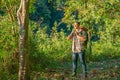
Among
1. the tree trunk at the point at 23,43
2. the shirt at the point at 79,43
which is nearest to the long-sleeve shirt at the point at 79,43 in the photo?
the shirt at the point at 79,43

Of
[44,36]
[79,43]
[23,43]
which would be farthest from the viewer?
[44,36]

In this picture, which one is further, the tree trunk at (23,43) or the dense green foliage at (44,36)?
the dense green foliage at (44,36)

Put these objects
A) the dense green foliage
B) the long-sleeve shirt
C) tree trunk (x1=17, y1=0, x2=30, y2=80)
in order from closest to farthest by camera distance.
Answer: tree trunk (x1=17, y1=0, x2=30, y2=80) < the long-sleeve shirt < the dense green foliage

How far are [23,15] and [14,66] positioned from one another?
4.71 metres

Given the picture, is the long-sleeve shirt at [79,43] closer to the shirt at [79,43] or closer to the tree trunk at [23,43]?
the shirt at [79,43]

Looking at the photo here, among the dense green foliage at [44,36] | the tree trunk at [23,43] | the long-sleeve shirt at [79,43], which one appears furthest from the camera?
the dense green foliage at [44,36]

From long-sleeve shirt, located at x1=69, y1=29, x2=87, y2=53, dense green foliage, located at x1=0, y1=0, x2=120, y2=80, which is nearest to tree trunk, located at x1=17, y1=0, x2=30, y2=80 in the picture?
dense green foliage, located at x1=0, y1=0, x2=120, y2=80

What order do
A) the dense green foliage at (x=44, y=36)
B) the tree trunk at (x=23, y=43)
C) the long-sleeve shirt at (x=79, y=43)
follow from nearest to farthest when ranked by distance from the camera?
the tree trunk at (x=23, y=43) < the long-sleeve shirt at (x=79, y=43) < the dense green foliage at (x=44, y=36)

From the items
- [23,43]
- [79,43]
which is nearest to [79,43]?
[79,43]

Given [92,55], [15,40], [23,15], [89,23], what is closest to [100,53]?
[92,55]

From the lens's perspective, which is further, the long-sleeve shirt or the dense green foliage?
the dense green foliage

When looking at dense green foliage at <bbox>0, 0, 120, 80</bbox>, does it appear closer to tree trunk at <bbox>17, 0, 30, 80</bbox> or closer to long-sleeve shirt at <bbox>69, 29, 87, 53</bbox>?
tree trunk at <bbox>17, 0, 30, 80</bbox>

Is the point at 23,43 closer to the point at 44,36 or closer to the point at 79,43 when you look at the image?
the point at 79,43

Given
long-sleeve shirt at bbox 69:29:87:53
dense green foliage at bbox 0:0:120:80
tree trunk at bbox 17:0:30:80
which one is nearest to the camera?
tree trunk at bbox 17:0:30:80
